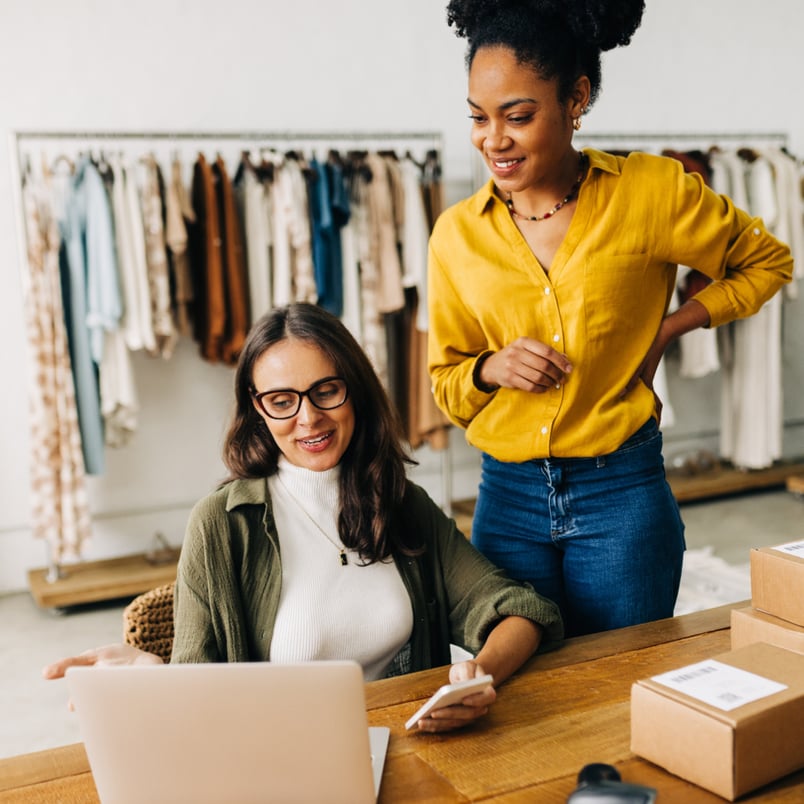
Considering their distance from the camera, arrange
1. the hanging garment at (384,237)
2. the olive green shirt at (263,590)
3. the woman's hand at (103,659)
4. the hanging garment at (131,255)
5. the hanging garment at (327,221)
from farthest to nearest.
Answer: the hanging garment at (384,237), the hanging garment at (327,221), the hanging garment at (131,255), the olive green shirt at (263,590), the woman's hand at (103,659)

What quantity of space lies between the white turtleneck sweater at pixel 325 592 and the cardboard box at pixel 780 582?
21.8 inches

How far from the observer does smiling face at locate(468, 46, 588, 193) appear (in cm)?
153

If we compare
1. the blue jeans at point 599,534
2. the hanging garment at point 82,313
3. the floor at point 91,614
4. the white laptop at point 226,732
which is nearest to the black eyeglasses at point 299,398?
the blue jeans at point 599,534

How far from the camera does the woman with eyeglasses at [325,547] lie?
1510mm

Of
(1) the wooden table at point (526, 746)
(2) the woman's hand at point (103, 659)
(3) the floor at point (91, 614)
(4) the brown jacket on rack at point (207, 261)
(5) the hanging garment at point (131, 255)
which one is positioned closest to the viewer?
(1) the wooden table at point (526, 746)

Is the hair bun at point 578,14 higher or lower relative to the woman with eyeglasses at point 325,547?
higher

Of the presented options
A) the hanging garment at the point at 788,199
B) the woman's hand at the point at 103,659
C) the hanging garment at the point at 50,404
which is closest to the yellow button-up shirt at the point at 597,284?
the woman's hand at the point at 103,659

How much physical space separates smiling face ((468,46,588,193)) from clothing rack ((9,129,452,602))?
269 cm

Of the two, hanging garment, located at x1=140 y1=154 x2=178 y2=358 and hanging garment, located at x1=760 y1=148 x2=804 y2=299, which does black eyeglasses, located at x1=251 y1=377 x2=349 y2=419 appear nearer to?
hanging garment, located at x1=140 y1=154 x2=178 y2=358

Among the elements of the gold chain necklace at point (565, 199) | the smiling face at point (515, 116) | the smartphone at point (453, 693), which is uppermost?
the smiling face at point (515, 116)

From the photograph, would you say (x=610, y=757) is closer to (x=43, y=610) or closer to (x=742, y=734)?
(x=742, y=734)

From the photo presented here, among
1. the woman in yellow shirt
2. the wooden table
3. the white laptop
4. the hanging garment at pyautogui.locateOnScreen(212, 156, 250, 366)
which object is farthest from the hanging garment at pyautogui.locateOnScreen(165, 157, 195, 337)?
the white laptop

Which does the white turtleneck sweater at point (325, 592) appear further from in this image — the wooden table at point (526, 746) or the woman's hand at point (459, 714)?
the woman's hand at point (459, 714)

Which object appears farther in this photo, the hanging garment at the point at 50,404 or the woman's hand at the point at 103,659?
the hanging garment at the point at 50,404
